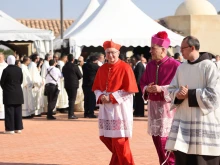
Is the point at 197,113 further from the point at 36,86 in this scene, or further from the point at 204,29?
the point at 204,29

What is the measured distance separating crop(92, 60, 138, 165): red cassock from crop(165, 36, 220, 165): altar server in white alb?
1.83m

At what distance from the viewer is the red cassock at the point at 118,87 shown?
8.74m

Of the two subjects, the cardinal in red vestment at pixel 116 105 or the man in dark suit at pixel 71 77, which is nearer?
the cardinal in red vestment at pixel 116 105

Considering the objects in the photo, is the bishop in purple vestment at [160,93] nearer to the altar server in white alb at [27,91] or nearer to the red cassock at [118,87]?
the red cassock at [118,87]

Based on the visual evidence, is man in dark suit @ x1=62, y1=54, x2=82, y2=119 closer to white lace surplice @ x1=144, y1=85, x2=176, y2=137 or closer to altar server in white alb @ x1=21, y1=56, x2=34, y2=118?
altar server in white alb @ x1=21, y1=56, x2=34, y2=118

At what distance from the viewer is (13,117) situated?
561 inches

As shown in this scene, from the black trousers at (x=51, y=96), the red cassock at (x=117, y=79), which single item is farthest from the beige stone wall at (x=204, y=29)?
the red cassock at (x=117, y=79)

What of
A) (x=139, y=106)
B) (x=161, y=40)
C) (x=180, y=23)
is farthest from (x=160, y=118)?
(x=180, y=23)

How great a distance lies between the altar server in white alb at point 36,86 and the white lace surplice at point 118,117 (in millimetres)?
9045

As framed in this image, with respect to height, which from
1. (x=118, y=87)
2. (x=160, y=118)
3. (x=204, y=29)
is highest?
(x=204, y=29)

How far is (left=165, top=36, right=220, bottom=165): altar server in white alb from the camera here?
22.2ft

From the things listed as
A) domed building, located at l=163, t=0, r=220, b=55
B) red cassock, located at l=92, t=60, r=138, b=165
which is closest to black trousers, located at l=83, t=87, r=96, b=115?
red cassock, located at l=92, t=60, r=138, b=165

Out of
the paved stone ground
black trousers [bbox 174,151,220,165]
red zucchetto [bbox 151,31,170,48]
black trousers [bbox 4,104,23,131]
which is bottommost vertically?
the paved stone ground

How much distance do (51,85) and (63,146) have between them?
5444mm
